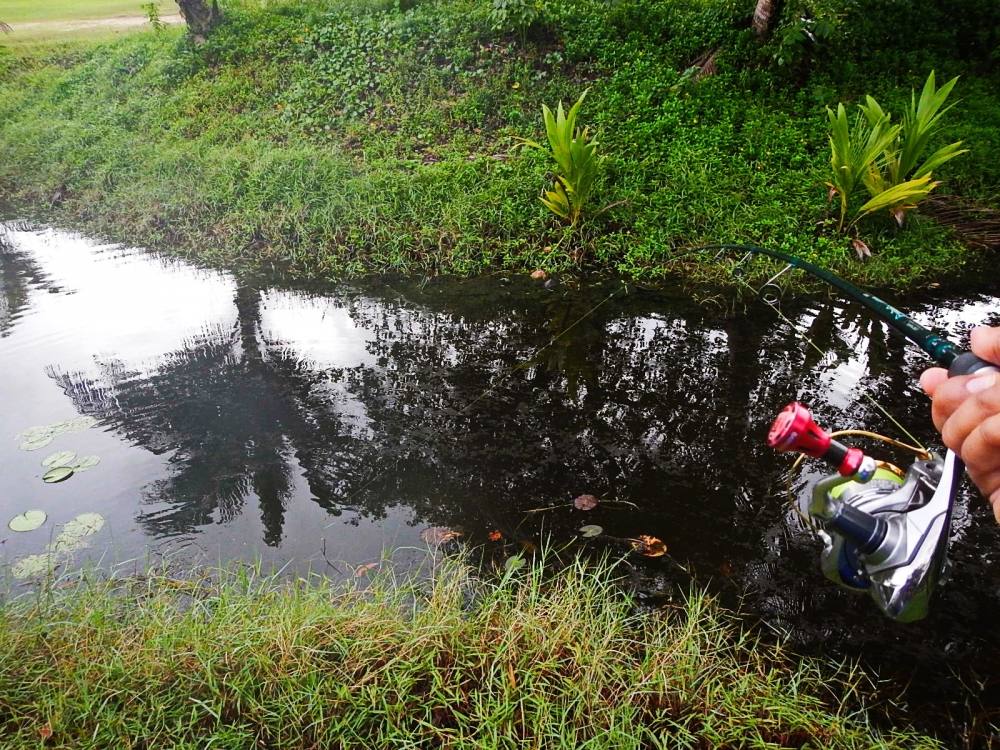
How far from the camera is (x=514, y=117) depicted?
649 centimetres

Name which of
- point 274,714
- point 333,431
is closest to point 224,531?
point 333,431

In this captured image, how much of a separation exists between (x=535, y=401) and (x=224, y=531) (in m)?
1.61

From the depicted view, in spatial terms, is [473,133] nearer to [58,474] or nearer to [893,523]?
[58,474]

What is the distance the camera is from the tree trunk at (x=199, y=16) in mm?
8047

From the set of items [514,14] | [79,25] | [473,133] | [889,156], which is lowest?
[473,133]

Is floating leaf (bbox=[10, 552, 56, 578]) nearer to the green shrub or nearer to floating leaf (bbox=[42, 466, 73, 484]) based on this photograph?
floating leaf (bbox=[42, 466, 73, 484])

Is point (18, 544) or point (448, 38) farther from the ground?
point (448, 38)

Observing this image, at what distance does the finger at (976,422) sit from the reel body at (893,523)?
0.28 m

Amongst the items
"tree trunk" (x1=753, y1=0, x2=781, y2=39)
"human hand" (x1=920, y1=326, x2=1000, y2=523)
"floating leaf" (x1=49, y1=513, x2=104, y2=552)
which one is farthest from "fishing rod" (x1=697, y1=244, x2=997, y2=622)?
"tree trunk" (x1=753, y1=0, x2=781, y2=39)

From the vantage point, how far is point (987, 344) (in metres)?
1.42

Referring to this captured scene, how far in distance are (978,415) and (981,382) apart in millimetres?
66

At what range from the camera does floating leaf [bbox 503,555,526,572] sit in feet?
8.40

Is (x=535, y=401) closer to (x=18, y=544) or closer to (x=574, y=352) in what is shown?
(x=574, y=352)

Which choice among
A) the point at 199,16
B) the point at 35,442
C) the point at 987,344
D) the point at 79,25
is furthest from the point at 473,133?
the point at 79,25
